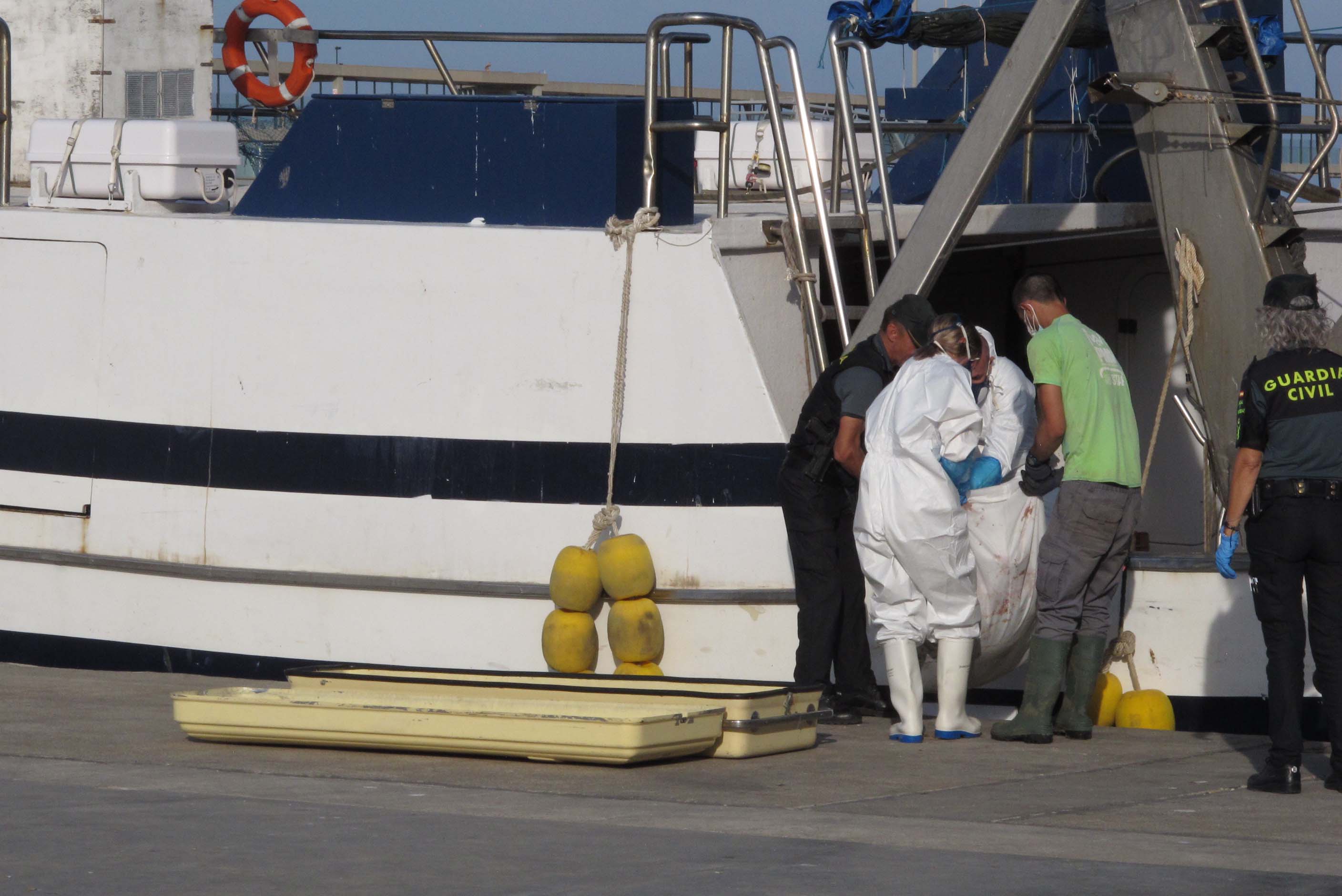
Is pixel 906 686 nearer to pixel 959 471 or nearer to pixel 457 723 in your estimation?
pixel 959 471

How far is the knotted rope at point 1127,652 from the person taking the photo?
6.59 meters

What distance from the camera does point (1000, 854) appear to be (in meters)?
4.27

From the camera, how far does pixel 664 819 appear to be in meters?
4.68

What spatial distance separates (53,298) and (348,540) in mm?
1743

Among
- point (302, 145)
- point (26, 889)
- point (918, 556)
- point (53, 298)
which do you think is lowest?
point (26, 889)

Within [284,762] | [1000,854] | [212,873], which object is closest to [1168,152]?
[1000,854]

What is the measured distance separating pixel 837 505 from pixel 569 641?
3.74 feet

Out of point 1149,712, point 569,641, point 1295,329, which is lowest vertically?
point 1149,712

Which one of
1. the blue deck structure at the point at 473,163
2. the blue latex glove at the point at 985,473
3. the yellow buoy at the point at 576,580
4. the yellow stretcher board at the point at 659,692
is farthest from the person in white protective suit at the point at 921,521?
the blue deck structure at the point at 473,163

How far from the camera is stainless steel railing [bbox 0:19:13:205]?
26.2 feet

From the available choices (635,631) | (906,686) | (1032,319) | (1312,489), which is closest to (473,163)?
(635,631)

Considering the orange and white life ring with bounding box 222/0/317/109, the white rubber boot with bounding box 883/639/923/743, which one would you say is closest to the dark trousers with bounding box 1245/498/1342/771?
the white rubber boot with bounding box 883/639/923/743

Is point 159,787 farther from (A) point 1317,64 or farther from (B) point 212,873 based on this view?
(A) point 1317,64

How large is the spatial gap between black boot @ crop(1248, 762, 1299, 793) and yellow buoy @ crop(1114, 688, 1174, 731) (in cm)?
116
